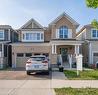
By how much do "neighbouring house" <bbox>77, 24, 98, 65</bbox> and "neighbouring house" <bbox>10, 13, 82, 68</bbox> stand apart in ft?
5.91

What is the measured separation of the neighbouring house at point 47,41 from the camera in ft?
124

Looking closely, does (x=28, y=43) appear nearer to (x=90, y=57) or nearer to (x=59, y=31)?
(x=59, y=31)

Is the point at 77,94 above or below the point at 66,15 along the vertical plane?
below

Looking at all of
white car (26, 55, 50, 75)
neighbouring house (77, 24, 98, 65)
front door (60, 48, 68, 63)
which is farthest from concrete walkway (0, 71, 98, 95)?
front door (60, 48, 68, 63)

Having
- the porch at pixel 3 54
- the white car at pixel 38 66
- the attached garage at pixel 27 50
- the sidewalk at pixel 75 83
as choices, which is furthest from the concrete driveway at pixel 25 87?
the attached garage at pixel 27 50

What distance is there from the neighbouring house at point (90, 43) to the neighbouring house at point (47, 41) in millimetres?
1802

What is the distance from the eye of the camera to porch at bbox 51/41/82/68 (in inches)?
1342

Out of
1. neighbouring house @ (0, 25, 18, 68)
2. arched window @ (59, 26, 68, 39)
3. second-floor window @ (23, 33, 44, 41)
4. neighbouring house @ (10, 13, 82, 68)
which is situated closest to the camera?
neighbouring house @ (10, 13, 82, 68)

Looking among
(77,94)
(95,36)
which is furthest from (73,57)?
(77,94)

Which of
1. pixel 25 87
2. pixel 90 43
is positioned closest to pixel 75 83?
pixel 25 87

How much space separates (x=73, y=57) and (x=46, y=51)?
3956 millimetres

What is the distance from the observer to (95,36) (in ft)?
135

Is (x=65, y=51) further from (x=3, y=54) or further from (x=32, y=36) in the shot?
(x=3, y=54)

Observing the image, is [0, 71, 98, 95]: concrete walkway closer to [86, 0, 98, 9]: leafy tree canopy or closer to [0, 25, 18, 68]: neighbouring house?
[86, 0, 98, 9]: leafy tree canopy
